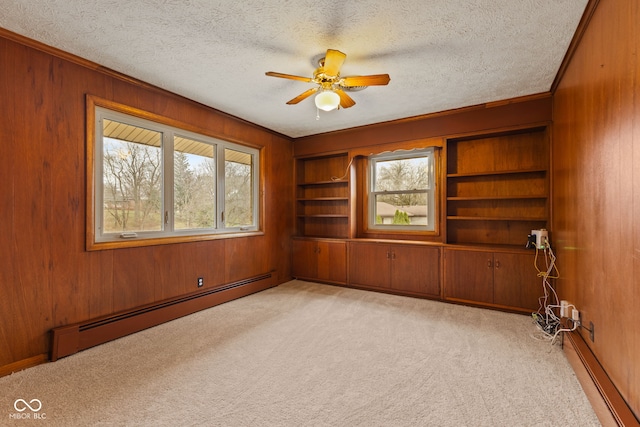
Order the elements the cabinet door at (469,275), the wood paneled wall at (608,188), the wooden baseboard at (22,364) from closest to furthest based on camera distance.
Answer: the wood paneled wall at (608,188) → the wooden baseboard at (22,364) → the cabinet door at (469,275)

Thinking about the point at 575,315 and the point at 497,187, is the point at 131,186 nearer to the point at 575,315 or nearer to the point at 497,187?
the point at 575,315

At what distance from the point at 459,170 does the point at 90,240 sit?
4274 millimetres

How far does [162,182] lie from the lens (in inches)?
127

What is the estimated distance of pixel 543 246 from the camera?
3.04 meters

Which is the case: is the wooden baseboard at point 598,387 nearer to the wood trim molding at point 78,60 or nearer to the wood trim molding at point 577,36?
the wood trim molding at point 577,36

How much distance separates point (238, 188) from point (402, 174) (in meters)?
2.48

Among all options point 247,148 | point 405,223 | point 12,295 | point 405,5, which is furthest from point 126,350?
point 405,223

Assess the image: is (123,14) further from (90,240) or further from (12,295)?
(12,295)

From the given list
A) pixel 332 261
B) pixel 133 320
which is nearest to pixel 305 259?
pixel 332 261

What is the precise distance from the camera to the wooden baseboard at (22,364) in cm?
210

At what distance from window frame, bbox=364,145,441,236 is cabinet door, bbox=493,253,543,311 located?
94cm

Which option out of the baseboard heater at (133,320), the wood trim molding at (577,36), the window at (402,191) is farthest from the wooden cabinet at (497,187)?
the baseboard heater at (133,320)

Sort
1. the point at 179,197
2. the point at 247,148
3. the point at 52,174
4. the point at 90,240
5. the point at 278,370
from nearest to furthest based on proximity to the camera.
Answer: the point at 278,370 → the point at 52,174 → the point at 90,240 → the point at 179,197 → the point at 247,148

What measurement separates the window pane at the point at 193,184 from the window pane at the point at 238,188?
23 cm
